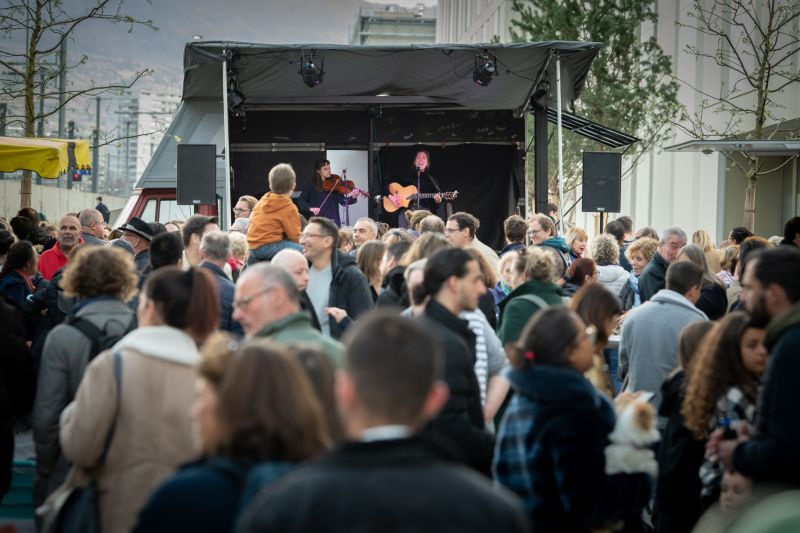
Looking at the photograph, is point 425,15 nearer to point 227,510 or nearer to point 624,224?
point 624,224

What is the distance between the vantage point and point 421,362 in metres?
2.40

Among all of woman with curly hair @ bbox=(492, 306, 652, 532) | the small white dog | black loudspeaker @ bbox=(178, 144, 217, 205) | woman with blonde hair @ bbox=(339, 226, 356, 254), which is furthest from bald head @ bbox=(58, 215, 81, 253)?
the small white dog

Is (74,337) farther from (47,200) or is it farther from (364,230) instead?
(47,200)

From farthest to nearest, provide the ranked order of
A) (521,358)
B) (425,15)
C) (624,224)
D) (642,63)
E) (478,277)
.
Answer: (425,15), (642,63), (624,224), (478,277), (521,358)

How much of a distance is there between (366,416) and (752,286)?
7.44 feet

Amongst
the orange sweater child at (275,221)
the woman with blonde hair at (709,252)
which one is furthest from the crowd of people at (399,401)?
the woman with blonde hair at (709,252)

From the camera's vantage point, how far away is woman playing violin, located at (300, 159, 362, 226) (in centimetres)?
1577

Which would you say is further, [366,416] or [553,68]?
[553,68]

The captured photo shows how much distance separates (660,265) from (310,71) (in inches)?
243

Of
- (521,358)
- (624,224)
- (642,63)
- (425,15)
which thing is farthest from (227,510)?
(425,15)

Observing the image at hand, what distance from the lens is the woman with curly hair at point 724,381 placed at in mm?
4312

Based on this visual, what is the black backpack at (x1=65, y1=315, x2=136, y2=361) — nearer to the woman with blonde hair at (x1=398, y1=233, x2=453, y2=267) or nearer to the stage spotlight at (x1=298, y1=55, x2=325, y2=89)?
the woman with blonde hair at (x1=398, y1=233, x2=453, y2=267)

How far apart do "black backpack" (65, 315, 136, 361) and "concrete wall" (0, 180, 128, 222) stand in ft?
85.8

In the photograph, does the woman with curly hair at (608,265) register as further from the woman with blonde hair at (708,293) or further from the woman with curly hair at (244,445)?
the woman with curly hair at (244,445)
